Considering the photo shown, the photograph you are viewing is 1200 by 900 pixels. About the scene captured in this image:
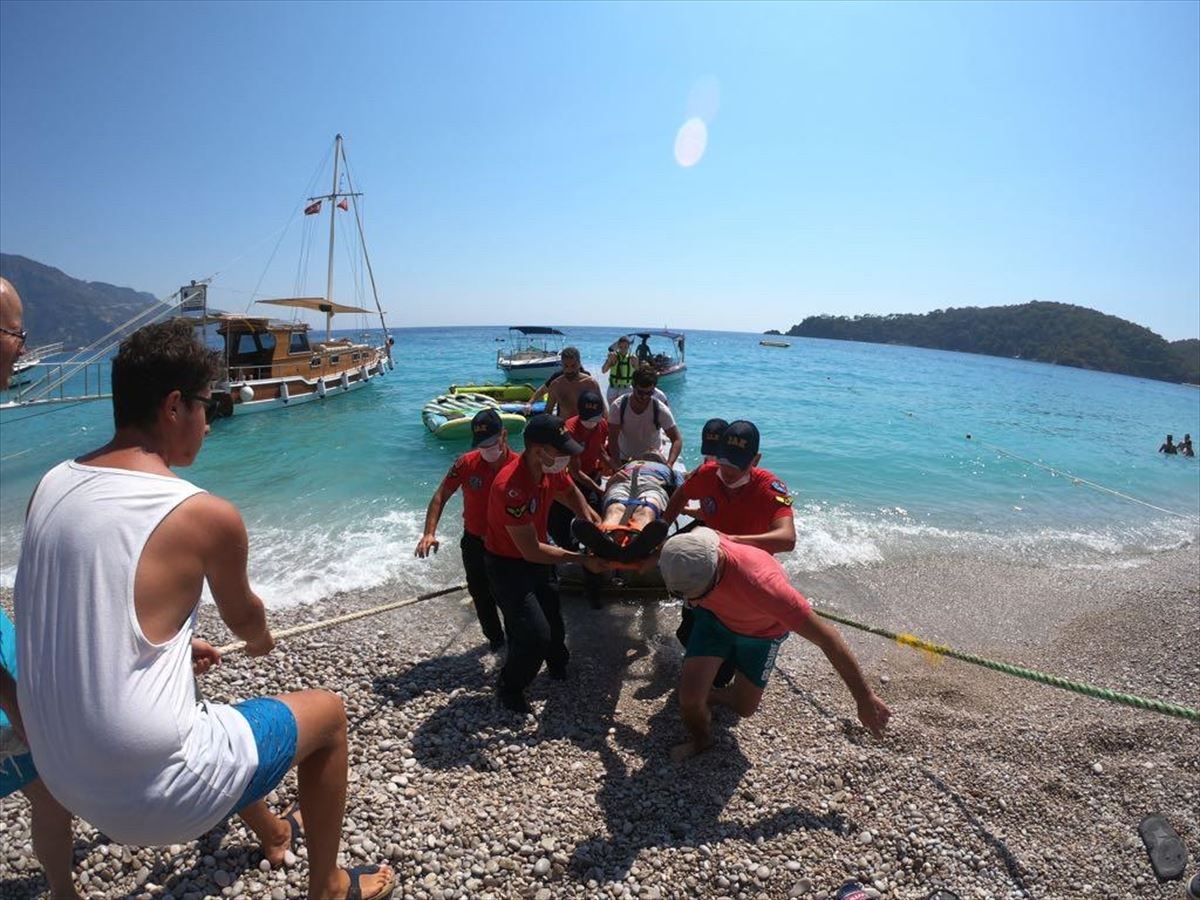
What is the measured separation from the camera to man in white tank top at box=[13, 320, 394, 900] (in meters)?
1.54

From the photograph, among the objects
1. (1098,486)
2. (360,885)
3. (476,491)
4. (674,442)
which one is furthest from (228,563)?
(1098,486)

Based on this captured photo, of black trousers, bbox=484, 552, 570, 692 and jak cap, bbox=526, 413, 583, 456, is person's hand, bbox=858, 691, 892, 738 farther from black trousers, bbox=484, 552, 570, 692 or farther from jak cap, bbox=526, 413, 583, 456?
jak cap, bbox=526, 413, 583, 456

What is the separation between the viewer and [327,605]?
22.1ft

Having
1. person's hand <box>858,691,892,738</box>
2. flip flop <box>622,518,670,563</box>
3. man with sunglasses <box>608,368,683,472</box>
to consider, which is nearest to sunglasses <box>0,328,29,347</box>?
flip flop <box>622,518,670,563</box>

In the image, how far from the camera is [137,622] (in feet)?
5.17

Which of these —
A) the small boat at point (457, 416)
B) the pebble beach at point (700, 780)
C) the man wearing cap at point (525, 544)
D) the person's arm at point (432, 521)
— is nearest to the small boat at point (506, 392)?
the small boat at point (457, 416)

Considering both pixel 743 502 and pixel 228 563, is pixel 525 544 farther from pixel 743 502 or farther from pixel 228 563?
pixel 228 563

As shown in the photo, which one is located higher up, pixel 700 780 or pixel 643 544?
pixel 643 544

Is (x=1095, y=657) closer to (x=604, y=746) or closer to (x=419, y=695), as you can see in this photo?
(x=604, y=746)

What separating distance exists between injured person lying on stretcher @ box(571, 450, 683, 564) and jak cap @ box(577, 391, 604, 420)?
2.44 ft

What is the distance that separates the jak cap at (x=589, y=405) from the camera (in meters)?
6.71

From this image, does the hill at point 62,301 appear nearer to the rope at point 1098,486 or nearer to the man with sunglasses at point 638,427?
the man with sunglasses at point 638,427

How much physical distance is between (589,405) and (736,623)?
3448mm

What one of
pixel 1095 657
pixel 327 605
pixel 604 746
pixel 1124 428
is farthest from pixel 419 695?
pixel 1124 428
